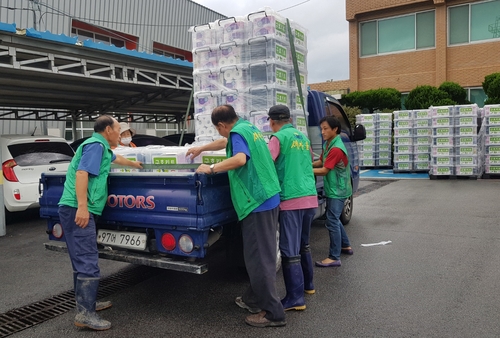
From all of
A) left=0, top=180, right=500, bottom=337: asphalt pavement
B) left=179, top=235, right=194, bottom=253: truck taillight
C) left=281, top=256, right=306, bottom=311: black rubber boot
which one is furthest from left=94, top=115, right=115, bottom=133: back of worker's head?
left=281, top=256, right=306, bottom=311: black rubber boot

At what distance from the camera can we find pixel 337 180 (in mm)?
5406

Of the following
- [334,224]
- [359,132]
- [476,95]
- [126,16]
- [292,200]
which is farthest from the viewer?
[126,16]

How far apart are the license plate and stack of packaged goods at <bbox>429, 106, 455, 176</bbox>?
13.4m

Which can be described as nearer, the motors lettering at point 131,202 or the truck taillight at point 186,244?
the truck taillight at point 186,244

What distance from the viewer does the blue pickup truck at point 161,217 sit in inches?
146

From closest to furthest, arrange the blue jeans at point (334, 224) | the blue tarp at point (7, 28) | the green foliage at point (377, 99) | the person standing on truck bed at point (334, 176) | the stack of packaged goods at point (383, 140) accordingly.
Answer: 1. the person standing on truck bed at point (334, 176)
2. the blue jeans at point (334, 224)
3. the blue tarp at point (7, 28)
4. the stack of packaged goods at point (383, 140)
5. the green foliage at point (377, 99)

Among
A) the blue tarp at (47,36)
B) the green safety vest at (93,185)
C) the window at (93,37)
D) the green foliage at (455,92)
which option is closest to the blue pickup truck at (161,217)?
the green safety vest at (93,185)

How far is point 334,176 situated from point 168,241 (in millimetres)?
2411

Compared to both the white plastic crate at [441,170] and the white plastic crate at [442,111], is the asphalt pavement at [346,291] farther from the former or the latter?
the white plastic crate at [442,111]

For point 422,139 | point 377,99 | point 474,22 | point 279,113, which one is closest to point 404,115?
point 422,139

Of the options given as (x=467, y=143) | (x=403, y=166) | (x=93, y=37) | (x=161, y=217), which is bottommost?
(x=161, y=217)

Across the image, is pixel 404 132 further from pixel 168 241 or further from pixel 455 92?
pixel 168 241

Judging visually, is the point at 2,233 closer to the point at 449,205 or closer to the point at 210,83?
the point at 210,83

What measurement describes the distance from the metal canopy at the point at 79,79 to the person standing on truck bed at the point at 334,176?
18.7 feet
